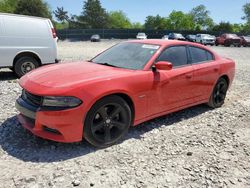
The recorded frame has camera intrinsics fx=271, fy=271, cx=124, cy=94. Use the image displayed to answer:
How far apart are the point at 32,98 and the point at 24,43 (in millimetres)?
4835

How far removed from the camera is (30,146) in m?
3.81

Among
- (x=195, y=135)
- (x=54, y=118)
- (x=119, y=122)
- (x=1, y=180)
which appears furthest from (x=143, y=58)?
(x=1, y=180)

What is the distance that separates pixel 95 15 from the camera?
77.7 m

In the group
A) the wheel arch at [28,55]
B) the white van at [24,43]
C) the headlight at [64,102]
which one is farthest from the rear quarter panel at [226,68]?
the wheel arch at [28,55]

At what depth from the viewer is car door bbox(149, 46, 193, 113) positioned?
4.36m

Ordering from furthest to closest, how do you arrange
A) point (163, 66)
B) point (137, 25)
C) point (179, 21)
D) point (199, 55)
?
point (137, 25) < point (179, 21) < point (199, 55) < point (163, 66)

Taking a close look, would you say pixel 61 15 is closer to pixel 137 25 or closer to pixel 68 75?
pixel 137 25

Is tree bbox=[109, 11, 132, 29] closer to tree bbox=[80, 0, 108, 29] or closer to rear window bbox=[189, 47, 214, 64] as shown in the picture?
tree bbox=[80, 0, 108, 29]

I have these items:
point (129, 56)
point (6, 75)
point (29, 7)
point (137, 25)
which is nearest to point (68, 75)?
point (129, 56)

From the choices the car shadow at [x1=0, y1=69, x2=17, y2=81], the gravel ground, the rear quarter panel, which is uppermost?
the rear quarter panel

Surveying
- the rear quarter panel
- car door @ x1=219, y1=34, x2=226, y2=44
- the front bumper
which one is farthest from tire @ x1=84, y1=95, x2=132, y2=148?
car door @ x1=219, y1=34, x2=226, y2=44

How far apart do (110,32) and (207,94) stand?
4654 centimetres

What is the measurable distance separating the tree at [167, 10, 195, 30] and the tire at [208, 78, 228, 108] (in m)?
90.1

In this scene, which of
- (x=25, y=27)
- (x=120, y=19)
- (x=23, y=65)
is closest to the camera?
(x=25, y=27)
